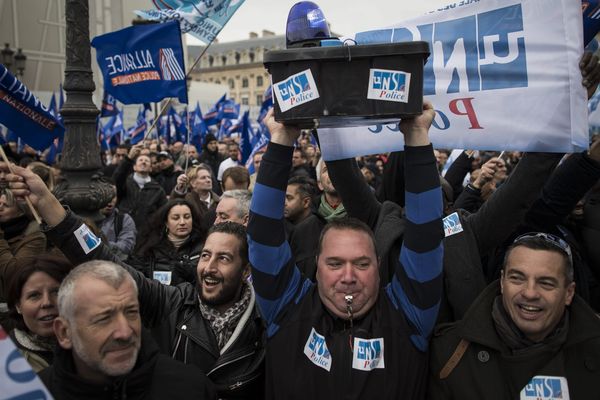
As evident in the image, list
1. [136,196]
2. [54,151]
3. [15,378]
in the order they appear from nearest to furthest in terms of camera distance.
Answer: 1. [15,378]
2. [136,196]
3. [54,151]

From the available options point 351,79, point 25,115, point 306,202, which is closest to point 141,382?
point 351,79

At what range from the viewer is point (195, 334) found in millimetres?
2727

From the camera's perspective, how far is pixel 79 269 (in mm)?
2170

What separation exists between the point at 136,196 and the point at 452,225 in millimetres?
5390

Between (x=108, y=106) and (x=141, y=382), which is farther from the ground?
(x=108, y=106)

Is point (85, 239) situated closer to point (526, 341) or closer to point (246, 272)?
point (246, 272)

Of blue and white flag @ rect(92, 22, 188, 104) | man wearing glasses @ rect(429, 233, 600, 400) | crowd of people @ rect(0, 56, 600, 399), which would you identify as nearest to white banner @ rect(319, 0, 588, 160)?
crowd of people @ rect(0, 56, 600, 399)

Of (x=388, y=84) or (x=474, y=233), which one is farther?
(x=474, y=233)

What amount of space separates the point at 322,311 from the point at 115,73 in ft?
18.4

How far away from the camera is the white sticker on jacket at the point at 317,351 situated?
2.24 meters

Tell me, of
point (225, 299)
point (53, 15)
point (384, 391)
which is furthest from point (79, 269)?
Answer: point (53, 15)

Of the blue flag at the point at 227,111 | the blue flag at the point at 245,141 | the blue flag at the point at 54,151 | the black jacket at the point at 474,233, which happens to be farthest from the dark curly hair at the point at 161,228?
the blue flag at the point at 227,111

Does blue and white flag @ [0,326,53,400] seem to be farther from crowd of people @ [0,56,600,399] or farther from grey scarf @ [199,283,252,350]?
grey scarf @ [199,283,252,350]

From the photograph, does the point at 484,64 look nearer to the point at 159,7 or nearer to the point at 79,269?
the point at 79,269
